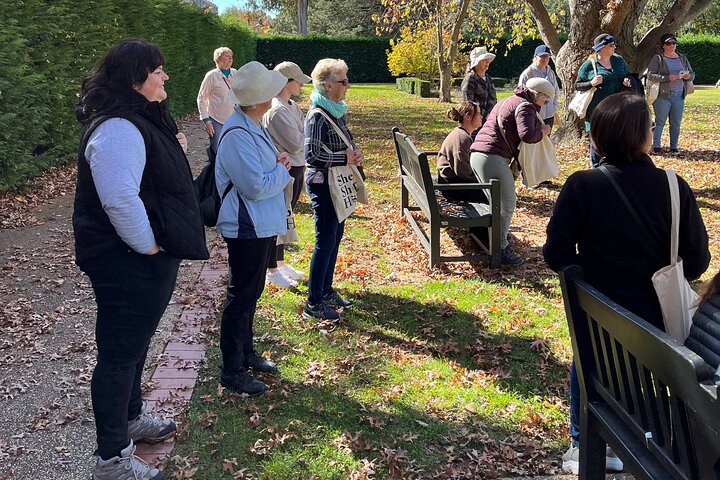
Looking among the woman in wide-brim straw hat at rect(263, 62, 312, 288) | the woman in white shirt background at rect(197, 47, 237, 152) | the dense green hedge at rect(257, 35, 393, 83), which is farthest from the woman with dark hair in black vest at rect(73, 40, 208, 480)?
the dense green hedge at rect(257, 35, 393, 83)

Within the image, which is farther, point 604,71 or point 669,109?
point 669,109

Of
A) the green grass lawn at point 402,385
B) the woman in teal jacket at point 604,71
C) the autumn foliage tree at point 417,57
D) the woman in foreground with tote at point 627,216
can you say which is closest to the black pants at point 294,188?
the green grass lawn at point 402,385

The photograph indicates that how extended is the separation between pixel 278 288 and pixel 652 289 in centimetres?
371

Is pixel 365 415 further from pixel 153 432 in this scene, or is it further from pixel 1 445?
pixel 1 445

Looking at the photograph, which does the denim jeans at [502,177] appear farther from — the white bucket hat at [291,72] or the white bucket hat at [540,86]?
the white bucket hat at [291,72]

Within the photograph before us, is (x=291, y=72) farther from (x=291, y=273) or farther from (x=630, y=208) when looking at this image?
(x=630, y=208)

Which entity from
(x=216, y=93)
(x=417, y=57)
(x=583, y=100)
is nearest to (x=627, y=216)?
(x=583, y=100)

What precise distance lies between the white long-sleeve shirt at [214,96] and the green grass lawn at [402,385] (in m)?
3.17

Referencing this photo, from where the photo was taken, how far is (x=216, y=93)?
917 cm

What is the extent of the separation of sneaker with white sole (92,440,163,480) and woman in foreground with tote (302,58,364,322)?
2.21m

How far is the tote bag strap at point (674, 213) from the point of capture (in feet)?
8.91

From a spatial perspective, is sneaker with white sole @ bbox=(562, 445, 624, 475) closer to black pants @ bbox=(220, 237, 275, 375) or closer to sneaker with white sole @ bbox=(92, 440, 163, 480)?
black pants @ bbox=(220, 237, 275, 375)

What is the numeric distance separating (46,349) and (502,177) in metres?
4.22

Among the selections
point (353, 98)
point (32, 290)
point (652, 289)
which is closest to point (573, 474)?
point (652, 289)
